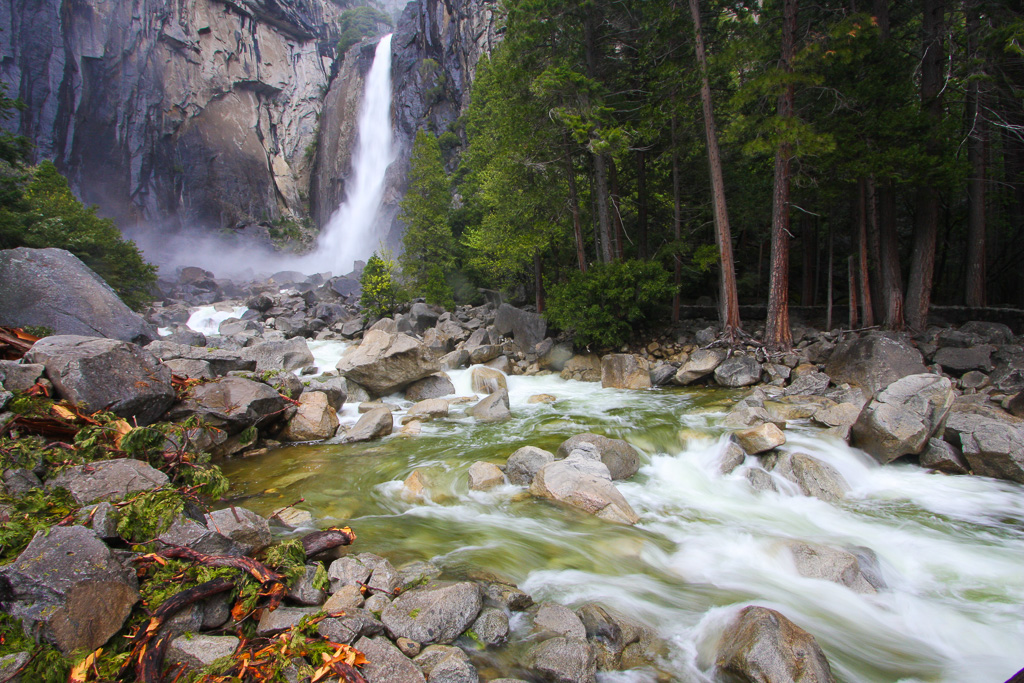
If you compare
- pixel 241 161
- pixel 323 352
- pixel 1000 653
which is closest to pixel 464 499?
pixel 1000 653

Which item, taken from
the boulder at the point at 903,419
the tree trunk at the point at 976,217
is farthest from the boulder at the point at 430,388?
the tree trunk at the point at 976,217

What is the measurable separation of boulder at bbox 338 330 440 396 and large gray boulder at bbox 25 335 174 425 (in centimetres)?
439

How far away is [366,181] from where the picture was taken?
56906 mm

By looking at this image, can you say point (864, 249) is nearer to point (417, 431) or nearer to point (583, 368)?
point (583, 368)

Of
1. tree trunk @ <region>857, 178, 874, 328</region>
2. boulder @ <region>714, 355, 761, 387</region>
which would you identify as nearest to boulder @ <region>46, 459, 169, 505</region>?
boulder @ <region>714, 355, 761, 387</region>

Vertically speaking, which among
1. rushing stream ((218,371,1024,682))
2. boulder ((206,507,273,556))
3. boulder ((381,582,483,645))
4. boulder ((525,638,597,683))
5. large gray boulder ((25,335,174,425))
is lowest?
rushing stream ((218,371,1024,682))

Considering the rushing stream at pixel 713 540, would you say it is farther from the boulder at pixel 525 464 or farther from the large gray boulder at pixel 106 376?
the large gray boulder at pixel 106 376

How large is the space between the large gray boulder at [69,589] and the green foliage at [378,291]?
2223 centimetres

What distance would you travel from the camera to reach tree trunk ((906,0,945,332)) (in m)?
10.8

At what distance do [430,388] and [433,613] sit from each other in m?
8.65

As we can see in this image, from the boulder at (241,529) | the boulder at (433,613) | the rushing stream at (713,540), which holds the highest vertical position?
the boulder at (241,529)

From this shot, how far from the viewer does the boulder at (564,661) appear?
3018 mm

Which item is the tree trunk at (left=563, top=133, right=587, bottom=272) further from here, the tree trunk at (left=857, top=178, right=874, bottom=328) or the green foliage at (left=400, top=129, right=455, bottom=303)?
the green foliage at (left=400, top=129, right=455, bottom=303)

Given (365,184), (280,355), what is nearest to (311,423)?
(280,355)
